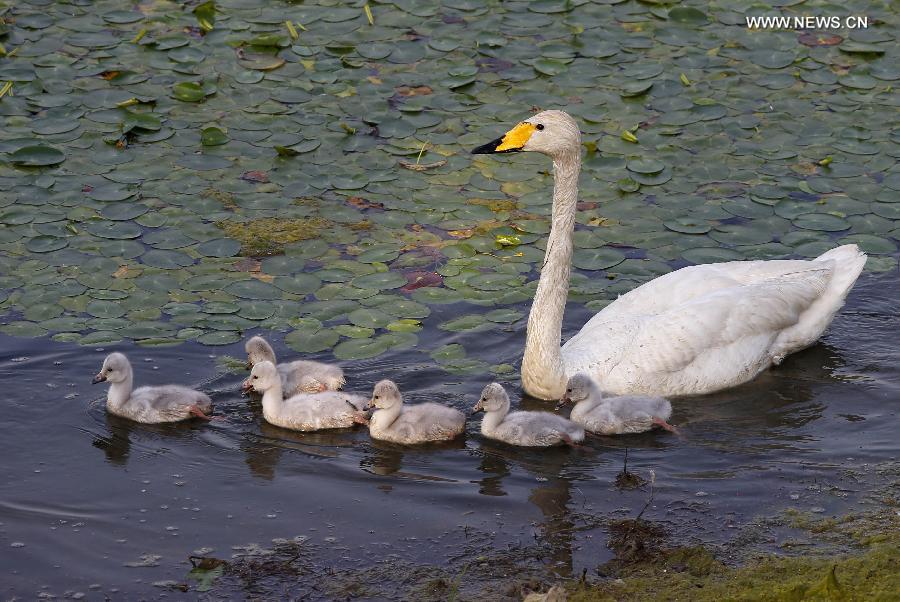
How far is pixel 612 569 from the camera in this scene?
7.21 meters

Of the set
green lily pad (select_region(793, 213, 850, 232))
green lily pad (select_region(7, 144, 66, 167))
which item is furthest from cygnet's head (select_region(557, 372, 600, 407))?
green lily pad (select_region(7, 144, 66, 167))

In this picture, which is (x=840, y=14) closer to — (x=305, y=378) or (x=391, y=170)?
(x=391, y=170)

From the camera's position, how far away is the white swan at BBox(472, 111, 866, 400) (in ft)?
30.6

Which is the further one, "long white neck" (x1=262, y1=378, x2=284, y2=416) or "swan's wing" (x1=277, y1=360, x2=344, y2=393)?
"swan's wing" (x1=277, y1=360, x2=344, y2=393)

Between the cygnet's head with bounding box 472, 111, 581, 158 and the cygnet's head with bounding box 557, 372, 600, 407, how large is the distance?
1560mm

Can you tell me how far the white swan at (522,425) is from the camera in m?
8.70

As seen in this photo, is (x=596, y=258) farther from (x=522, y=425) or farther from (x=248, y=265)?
(x=248, y=265)

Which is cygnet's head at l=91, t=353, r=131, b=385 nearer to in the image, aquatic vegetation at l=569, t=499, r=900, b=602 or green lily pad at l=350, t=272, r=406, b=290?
green lily pad at l=350, t=272, r=406, b=290

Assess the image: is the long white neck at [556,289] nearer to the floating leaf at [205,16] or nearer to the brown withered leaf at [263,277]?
the brown withered leaf at [263,277]

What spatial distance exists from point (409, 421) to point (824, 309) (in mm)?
3352

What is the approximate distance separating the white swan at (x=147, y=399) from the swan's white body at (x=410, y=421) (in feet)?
3.90

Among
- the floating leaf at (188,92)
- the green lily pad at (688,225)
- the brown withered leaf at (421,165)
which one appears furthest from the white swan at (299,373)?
the floating leaf at (188,92)

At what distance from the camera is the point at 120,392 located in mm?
9023

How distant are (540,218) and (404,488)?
3800 millimetres
